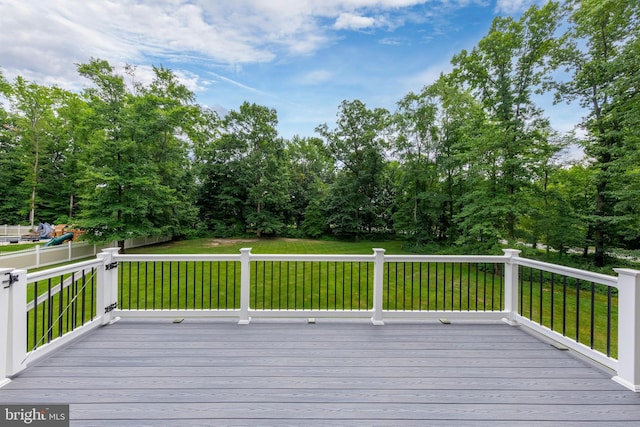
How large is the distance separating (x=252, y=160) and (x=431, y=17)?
15.4 metres

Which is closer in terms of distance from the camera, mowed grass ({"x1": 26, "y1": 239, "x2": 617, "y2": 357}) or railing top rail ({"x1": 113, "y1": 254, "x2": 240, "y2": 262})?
railing top rail ({"x1": 113, "y1": 254, "x2": 240, "y2": 262})

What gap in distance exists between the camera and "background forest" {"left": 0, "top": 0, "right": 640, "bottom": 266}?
9570 mm

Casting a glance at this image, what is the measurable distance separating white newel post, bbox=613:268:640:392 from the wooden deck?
0.12m

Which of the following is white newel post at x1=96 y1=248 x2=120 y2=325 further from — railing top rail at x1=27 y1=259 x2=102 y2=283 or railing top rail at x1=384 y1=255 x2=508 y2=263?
railing top rail at x1=384 y1=255 x2=508 y2=263

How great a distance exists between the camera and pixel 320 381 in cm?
219

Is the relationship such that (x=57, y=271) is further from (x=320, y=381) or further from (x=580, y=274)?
(x=580, y=274)

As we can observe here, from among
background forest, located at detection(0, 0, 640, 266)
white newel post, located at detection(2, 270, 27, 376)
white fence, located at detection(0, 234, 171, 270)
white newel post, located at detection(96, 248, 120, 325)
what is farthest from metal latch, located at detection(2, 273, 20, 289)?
background forest, located at detection(0, 0, 640, 266)

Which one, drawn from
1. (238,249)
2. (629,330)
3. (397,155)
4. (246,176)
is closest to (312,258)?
(629,330)

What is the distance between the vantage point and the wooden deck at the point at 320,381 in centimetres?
179

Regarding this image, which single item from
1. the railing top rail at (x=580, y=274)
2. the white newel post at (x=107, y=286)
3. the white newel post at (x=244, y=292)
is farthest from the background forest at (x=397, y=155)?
the white newel post at (x=107, y=286)

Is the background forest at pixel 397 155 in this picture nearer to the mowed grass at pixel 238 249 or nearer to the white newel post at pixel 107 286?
the mowed grass at pixel 238 249

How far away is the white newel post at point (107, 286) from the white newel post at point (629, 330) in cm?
501

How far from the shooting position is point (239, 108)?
2141 cm

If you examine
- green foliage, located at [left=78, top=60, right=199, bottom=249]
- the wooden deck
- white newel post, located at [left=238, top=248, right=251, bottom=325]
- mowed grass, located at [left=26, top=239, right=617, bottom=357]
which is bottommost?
mowed grass, located at [left=26, top=239, right=617, bottom=357]
